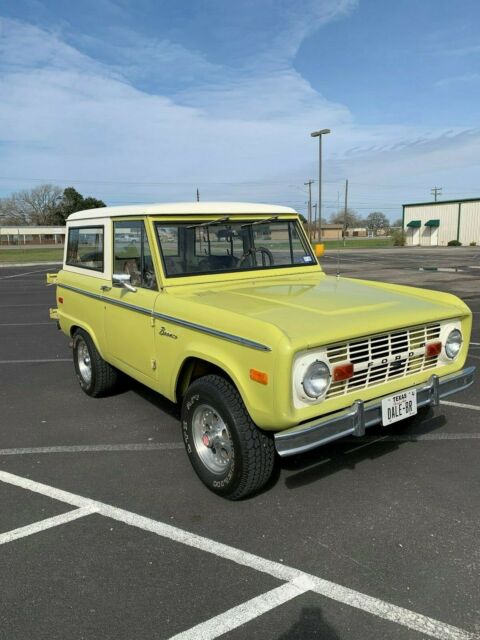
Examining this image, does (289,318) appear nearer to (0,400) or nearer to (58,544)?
(58,544)

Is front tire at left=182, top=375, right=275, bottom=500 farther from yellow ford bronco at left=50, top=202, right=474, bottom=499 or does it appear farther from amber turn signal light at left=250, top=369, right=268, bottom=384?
amber turn signal light at left=250, top=369, right=268, bottom=384

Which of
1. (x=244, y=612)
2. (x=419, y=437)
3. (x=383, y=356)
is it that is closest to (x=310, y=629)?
(x=244, y=612)

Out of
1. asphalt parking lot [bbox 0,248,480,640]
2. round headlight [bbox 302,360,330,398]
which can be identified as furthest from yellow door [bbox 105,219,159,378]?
round headlight [bbox 302,360,330,398]

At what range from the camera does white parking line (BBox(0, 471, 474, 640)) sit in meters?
2.25

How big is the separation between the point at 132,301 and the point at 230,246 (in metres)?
1.00

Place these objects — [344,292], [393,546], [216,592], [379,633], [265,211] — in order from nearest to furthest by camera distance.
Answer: [379,633], [216,592], [393,546], [344,292], [265,211]

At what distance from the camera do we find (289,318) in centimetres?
303

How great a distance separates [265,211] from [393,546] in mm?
3013

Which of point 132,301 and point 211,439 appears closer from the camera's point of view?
point 211,439

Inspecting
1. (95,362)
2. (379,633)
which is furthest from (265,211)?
(379,633)

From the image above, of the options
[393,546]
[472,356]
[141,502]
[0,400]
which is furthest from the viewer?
[472,356]

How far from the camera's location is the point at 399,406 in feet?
10.5

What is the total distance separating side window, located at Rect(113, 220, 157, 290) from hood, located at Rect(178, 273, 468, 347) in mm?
426

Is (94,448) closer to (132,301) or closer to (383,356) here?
(132,301)
